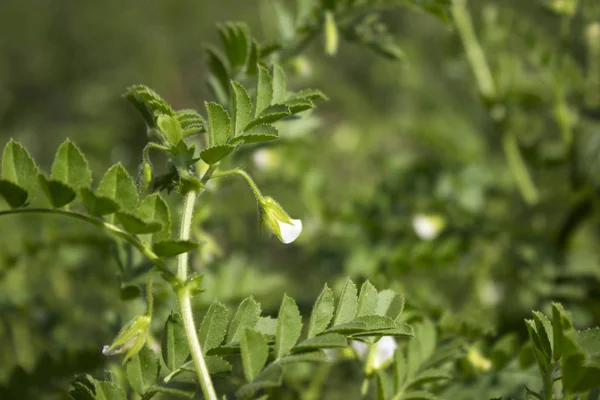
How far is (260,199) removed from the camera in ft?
1.70

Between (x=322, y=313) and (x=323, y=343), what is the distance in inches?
1.5

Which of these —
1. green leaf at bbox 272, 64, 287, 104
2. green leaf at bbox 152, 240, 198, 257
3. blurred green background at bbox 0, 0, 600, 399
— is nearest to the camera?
green leaf at bbox 152, 240, 198, 257

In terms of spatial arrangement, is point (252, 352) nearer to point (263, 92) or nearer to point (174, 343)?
point (174, 343)

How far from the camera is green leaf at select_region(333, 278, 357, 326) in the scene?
0.49m

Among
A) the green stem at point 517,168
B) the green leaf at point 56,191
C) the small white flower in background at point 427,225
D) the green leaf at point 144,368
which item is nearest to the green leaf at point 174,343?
the green leaf at point 144,368

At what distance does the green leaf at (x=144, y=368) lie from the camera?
491mm

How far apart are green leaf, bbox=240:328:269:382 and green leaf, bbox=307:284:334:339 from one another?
49 millimetres

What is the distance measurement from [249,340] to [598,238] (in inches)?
51.1

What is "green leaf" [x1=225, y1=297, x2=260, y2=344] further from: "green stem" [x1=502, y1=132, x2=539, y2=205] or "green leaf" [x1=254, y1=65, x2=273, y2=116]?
"green stem" [x1=502, y1=132, x2=539, y2=205]

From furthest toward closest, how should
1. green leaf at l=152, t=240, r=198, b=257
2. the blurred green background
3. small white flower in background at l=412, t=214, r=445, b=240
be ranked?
small white flower in background at l=412, t=214, r=445, b=240, the blurred green background, green leaf at l=152, t=240, r=198, b=257

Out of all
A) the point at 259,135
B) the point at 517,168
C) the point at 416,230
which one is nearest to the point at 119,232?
the point at 259,135

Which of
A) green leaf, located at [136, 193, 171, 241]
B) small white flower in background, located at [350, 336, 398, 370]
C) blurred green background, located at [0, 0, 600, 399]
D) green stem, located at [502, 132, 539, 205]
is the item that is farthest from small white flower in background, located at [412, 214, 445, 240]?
green leaf, located at [136, 193, 171, 241]

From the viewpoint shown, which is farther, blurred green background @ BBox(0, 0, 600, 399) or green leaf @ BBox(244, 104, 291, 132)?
blurred green background @ BBox(0, 0, 600, 399)

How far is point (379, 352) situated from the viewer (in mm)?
611
